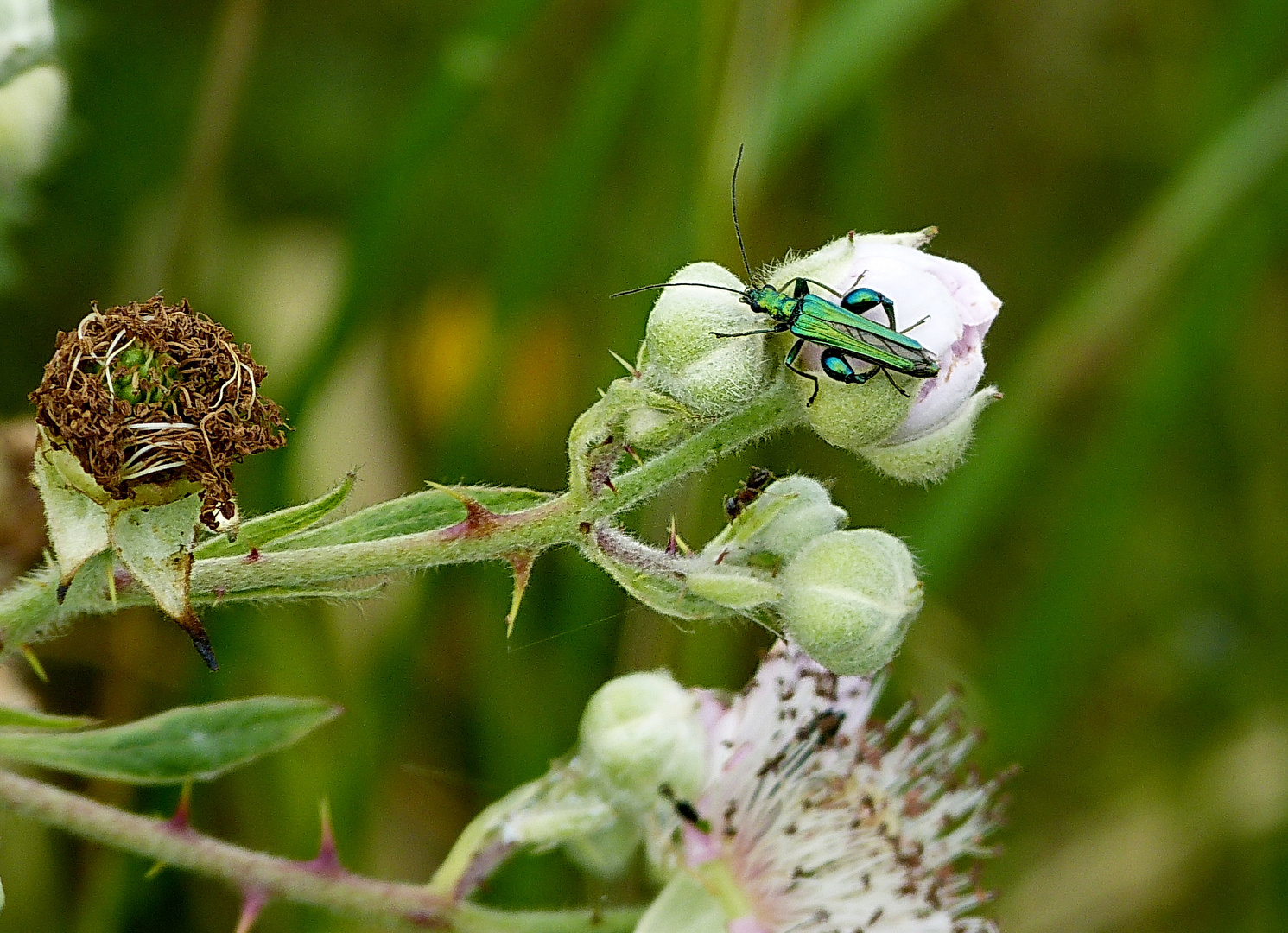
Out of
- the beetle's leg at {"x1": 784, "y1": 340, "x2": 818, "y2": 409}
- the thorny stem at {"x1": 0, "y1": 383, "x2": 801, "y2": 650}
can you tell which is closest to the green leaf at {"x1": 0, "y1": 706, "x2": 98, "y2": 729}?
the thorny stem at {"x1": 0, "y1": 383, "x2": 801, "y2": 650}

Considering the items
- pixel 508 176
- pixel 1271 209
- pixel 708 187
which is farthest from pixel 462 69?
pixel 1271 209

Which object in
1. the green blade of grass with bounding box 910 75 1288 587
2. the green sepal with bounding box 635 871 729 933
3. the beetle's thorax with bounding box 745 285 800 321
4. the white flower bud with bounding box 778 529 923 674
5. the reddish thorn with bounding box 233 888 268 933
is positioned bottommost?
the reddish thorn with bounding box 233 888 268 933

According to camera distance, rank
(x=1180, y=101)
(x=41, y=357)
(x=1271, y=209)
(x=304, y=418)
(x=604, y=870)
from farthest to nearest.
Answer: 1. (x=1180, y=101)
2. (x=1271, y=209)
3. (x=41, y=357)
4. (x=304, y=418)
5. (x=604, y=870)

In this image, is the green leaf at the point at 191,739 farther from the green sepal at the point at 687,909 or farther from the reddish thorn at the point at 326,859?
the green sepal at the point at 687,909

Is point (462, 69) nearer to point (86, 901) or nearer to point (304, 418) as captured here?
point (304, 418)

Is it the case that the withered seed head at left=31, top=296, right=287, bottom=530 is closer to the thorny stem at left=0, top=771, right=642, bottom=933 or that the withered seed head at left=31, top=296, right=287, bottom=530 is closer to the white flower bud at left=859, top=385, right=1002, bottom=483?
the thorny stem at left=0, top=771, right=642, bottom=933

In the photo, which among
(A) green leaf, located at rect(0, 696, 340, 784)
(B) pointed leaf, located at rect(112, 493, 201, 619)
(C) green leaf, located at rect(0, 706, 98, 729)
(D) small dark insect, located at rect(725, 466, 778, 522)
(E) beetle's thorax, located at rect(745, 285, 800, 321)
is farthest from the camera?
(D) small dark insect, located at rect(725, 466, 778, 522)

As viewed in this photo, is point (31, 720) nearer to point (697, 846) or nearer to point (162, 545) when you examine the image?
point (162, 545)

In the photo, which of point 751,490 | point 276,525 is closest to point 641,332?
point 751,490
